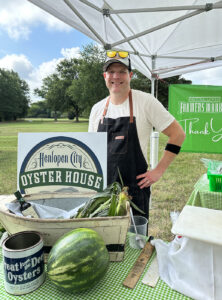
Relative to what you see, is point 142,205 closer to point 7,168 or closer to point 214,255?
point 214,255

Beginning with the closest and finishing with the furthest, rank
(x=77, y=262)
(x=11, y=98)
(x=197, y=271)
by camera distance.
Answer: (x=77, y=262) < (x=197, y=271) < (x=11, y=98)

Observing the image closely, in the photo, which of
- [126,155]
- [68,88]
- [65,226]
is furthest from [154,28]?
[68,88]

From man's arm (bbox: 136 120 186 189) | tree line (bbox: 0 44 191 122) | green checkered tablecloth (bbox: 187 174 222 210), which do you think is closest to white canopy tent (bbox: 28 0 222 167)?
man's arm (bbox: 136 120 186 189)

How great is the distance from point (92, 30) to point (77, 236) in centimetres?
218

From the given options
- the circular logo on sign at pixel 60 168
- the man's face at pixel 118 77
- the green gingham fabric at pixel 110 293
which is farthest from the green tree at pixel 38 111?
the green gingham fabric at pixel 110 293

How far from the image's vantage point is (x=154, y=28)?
6.78ft

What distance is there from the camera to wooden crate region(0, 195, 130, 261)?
68 centimetres

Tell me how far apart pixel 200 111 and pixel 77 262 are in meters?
3.85

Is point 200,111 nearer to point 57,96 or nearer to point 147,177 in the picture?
point 147,177

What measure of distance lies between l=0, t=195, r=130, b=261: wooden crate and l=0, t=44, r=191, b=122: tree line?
2285cm

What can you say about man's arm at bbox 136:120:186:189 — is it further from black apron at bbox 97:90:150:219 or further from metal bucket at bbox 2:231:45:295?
metal bucket at bbox 2:231:45:295

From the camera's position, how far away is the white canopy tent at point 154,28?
1.89 metres

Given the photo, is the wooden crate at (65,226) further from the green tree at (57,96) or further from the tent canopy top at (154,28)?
the green tree at (57,96)

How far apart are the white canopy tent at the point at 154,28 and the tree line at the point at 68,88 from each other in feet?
64.5
